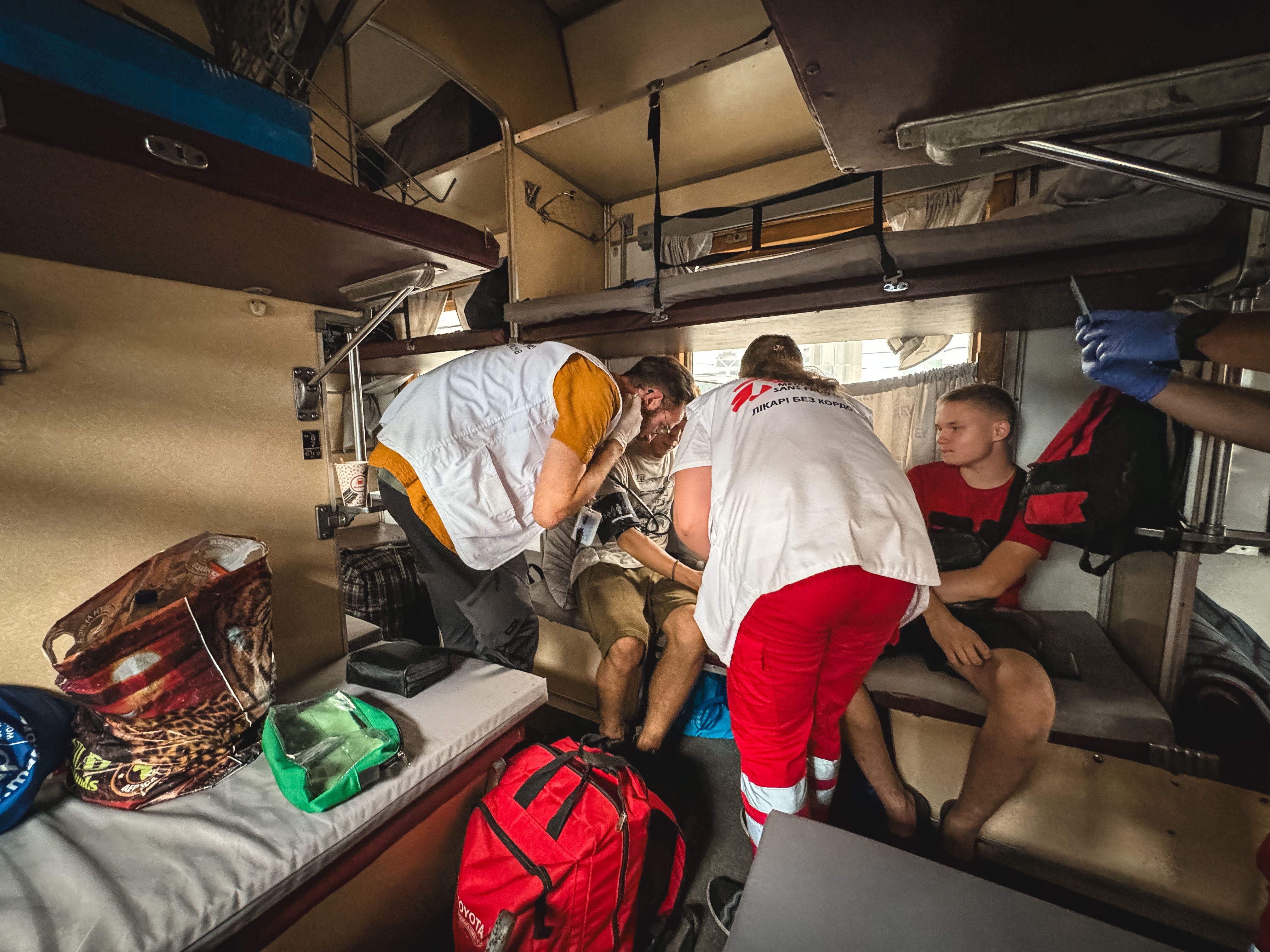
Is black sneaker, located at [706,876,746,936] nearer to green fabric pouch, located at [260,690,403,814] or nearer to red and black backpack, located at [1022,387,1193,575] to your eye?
green fabric pouch, located at [260,690,403,814]

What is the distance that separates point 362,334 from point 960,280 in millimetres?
1523

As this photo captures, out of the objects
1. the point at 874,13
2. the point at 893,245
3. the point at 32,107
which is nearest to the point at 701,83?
the point at 893,245

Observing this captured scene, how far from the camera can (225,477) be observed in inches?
43.4

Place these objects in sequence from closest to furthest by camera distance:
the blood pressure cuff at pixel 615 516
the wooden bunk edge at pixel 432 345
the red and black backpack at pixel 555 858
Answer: the red and black backpack at pixel 555 858
the blood pressure cuff at pixel 615 516
the wooden bunk edge at pixel 432 345

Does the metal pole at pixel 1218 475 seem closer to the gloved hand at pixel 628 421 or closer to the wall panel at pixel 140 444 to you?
the gloved hand at pixel 628 421

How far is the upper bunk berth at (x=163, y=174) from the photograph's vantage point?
525mm

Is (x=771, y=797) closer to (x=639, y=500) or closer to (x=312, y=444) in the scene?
(x=639, y=500)

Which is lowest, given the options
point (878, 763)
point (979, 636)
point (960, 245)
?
point (878, 763)

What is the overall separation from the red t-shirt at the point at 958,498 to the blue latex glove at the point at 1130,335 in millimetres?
675

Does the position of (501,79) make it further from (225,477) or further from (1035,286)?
(1035,286)

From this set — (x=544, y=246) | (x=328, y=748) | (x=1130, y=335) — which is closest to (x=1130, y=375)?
(x=1130, y=335)

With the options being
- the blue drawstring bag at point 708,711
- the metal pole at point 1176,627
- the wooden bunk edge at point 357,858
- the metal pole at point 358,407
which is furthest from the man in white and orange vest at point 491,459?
the metal pole at point 1176,627

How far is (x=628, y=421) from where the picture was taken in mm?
1617

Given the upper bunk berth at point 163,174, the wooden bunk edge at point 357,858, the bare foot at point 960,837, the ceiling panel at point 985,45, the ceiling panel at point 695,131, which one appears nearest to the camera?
the ceiling panel at point 985,45
